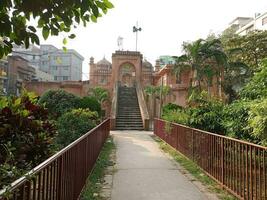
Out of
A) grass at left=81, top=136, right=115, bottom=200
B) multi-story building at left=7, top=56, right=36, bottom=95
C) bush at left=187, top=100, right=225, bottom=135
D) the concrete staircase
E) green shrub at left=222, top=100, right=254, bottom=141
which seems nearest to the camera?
grass at left=81, top=136, right=115, bottom=200

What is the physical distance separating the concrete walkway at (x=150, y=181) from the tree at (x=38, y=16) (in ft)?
11.8

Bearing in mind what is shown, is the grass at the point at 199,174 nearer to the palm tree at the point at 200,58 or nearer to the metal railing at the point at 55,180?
the metal railing at the point at 55,180

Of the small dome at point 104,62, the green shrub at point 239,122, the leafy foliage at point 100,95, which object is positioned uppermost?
the small dome at point 104,62

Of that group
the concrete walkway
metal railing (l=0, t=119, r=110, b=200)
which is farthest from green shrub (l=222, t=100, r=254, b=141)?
metal railing (l=0, t=119, r=110, b=200)

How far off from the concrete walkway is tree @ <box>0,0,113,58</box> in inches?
141

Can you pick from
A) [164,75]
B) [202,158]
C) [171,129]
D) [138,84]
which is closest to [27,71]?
[138,84]

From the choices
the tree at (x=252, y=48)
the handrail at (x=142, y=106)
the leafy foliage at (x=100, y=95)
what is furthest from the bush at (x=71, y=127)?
the tree at (x=252, y=48)

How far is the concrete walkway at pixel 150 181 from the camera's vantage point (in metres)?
6.23

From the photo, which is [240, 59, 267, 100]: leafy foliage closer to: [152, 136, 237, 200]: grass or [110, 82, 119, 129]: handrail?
[152, 136, 237, 200]: grass

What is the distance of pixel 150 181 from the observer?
7367 mm

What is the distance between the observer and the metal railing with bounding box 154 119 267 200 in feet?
16.5

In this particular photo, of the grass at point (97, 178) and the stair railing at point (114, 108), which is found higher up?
the stair railing at point (114, 108)

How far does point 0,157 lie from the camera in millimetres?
4801

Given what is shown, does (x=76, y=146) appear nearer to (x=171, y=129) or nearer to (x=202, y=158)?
(x=202, y=158)
